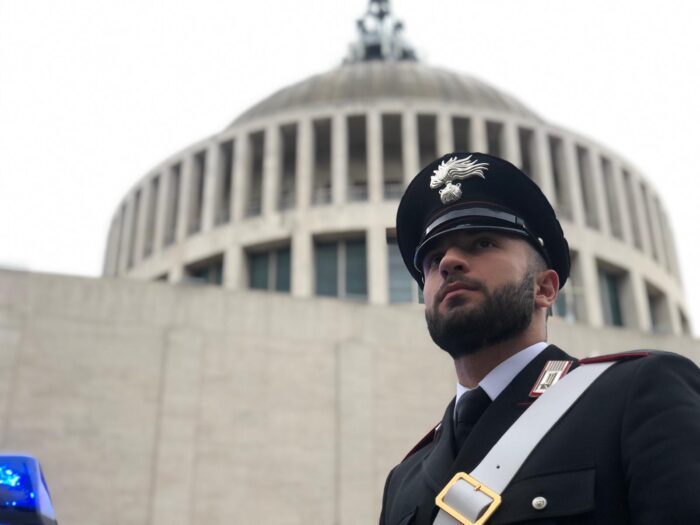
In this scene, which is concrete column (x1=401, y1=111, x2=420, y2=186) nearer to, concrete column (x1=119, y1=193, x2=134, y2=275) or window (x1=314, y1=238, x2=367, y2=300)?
window (x1=314, y1=238, x2=367, y2=300)

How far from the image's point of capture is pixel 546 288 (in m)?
3.34

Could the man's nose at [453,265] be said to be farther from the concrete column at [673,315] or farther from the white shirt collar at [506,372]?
the concrete column at [673,315]

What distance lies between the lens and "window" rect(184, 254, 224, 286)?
36.5 meters

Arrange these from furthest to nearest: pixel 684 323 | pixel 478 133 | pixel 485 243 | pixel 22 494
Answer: pixel 684 323 < pixel 478 133 < pixel 485 243 < pixel 22 494

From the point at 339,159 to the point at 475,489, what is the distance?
33822mm

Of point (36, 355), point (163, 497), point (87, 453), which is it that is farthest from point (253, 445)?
point (36, 355)

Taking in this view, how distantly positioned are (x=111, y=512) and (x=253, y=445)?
388 centimetres

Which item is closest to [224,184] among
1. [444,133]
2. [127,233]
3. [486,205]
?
[127,233]

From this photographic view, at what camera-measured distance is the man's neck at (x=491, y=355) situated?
10.3ft

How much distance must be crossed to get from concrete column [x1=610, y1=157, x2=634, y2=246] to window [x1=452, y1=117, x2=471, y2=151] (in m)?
7.42

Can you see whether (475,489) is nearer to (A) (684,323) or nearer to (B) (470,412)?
(B) (470,412)

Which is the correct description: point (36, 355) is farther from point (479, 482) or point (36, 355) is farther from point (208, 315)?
point (479, 482)

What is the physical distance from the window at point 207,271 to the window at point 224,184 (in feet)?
5.57

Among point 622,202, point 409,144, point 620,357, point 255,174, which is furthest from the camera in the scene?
point 255,174
